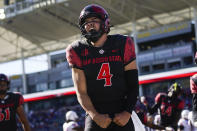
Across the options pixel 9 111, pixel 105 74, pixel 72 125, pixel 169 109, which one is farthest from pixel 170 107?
pixel 105 74

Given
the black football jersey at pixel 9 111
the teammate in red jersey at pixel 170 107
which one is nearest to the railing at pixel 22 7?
the teammate in red jersey at pixel 170 107

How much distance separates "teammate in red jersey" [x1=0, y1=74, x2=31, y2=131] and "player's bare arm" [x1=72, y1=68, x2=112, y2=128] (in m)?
2.21

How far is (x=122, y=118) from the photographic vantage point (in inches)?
116

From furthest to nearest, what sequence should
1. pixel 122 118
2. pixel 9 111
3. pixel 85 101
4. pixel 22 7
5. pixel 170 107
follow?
1. pixel 22 7
2. pixel 170 107
3. pixel 9 111
4. pixel 85 101
5. pixel 122 118

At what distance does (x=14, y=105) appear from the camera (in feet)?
17.0

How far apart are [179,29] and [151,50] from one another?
3.13 metres

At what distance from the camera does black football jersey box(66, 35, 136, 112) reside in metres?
3.06

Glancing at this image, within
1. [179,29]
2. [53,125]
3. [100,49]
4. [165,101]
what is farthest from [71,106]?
[100,49]

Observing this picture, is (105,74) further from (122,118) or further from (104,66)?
(122,118)

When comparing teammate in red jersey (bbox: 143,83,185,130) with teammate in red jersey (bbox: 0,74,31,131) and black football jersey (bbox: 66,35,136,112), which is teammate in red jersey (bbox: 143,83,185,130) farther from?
black football jersey (bbox: 66,35,136,112)

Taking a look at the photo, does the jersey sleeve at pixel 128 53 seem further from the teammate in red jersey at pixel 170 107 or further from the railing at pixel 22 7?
the railing at pixel 22 7

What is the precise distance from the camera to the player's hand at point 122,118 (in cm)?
293

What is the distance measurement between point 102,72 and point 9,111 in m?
2.44

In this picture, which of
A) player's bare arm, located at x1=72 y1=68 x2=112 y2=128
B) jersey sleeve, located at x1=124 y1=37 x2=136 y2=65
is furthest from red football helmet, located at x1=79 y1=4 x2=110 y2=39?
player's bare arm, located at x1=72 y1=68 x2=112 y2=128
